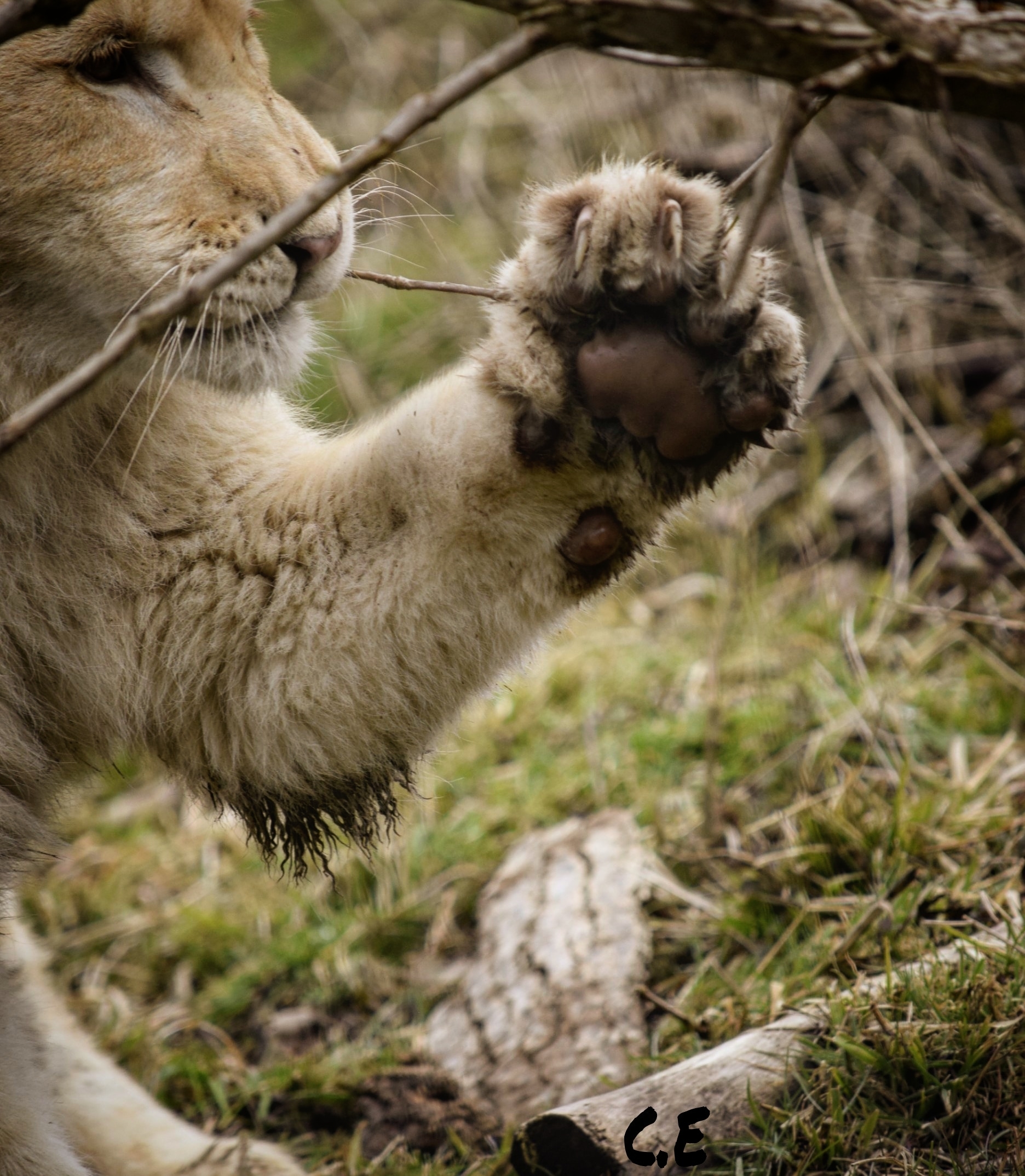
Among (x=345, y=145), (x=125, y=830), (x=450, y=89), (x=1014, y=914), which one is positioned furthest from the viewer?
(x=345, y=145)

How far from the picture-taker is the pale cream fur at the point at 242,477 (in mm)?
1721

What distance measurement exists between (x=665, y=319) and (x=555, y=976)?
149 cm

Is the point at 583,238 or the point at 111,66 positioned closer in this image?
the point at 583,238

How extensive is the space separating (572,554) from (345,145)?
4832 mm

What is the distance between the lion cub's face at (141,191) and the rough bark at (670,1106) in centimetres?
131

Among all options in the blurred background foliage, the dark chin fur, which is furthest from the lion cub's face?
the dark chin fur

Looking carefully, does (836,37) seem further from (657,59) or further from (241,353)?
(241,353)

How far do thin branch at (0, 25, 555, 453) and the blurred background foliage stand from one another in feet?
Answer: 1.78

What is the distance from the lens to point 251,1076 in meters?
2.62

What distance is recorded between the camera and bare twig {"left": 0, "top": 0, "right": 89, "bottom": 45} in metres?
1.30

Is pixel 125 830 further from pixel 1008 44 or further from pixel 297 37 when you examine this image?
pixel 297 37

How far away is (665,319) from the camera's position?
1610 millimetres

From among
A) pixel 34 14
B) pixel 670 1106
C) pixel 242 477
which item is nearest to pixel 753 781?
pixel 670 1106

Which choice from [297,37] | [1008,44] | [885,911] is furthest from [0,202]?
[297,37]
